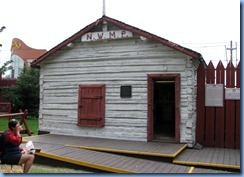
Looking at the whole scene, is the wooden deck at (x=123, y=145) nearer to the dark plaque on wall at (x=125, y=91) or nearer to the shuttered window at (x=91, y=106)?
the shuttered window at (x=91, y=106)

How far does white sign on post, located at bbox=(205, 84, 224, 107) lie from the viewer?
10236 millimetres

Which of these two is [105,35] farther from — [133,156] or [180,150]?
[180,150]

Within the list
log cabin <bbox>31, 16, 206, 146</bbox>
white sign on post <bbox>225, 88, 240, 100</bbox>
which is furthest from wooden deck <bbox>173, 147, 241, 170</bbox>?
white sign on post <bbox>225, 88, 240, 100</bbox>

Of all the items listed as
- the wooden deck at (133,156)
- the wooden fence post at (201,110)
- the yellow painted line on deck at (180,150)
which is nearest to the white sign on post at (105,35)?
the wooden fence post at (201,110)

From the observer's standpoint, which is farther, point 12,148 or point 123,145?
point 123,145

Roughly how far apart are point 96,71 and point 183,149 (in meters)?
4.25

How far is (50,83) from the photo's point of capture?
12305 millimetres

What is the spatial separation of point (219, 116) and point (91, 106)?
14.8ft

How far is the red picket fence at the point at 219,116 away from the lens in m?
10.2

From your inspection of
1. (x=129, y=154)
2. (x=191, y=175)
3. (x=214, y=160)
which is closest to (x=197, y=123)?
(x=214, y=160)

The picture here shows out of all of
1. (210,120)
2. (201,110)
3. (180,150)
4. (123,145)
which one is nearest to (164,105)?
(201,110)

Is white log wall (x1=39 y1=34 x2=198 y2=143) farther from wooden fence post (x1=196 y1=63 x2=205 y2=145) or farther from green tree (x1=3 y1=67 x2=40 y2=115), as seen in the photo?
green tree (x1=3 y1=67 x2=40 y2=115)

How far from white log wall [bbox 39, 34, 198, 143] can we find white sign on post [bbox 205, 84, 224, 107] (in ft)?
1.59

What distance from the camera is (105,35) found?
36.4 feet
